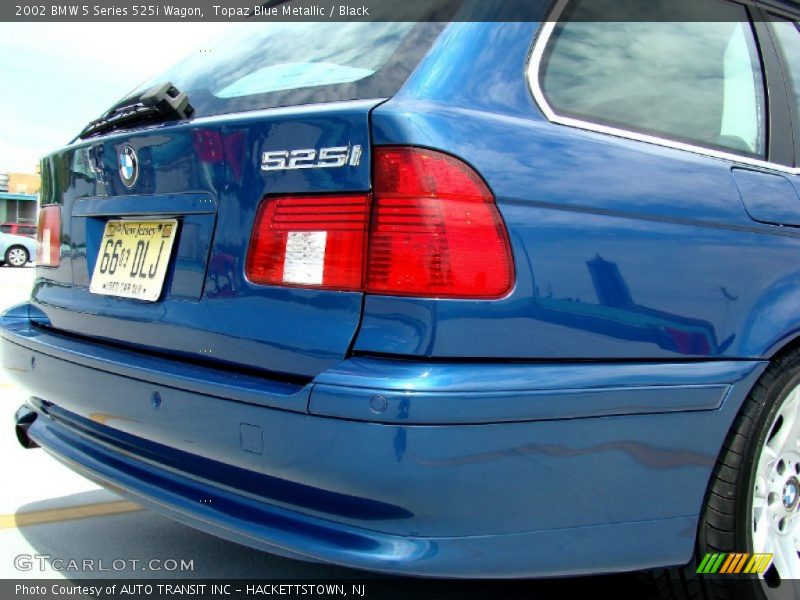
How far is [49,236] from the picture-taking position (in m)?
2.66

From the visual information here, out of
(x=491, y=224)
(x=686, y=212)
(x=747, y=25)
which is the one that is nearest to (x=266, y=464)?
(x=491, y=224)

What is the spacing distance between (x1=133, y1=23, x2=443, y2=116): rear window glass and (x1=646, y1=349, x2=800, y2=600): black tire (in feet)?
3.90

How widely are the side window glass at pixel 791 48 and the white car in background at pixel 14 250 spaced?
845 inches

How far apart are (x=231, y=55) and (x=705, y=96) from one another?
1.37 meters

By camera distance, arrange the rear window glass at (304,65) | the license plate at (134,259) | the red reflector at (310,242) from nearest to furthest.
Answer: the red reflector at (310,242)
the rear window glass at (304,65)
the license plate at (134,259)

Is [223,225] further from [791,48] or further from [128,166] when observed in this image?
[791,48]

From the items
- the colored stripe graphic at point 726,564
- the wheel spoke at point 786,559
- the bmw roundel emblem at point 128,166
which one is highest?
the bmw roundel emblem at point 128,166

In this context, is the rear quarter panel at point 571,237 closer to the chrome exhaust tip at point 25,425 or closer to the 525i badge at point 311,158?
the 525i badge at point 311,158

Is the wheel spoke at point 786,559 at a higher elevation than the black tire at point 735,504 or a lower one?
lower

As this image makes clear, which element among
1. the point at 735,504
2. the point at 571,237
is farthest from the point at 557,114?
the point at 735,504

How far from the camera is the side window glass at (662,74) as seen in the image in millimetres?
1932

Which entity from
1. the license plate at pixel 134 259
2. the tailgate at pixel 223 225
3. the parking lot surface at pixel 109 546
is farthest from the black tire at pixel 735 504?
the license plate at pixel 134 259

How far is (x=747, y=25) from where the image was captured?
7.88 feet

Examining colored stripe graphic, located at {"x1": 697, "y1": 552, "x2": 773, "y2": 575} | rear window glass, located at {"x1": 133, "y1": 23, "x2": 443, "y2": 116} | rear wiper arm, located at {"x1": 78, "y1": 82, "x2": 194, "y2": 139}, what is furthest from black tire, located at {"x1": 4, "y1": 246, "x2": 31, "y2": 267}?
colored stripe graphic, located at {"x1": 697, "y1": 552, "x2": 773, "y2": 575}
